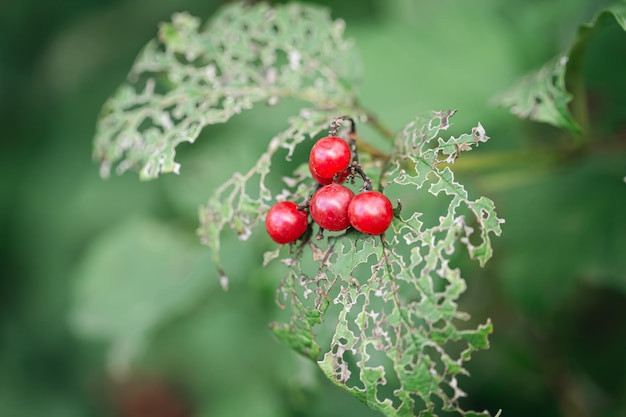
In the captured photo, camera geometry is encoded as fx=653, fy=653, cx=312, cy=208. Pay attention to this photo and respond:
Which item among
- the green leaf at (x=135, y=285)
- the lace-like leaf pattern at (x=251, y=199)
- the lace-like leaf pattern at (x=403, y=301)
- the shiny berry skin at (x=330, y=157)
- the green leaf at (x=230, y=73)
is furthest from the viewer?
the green leaf at (x=135, y=285)

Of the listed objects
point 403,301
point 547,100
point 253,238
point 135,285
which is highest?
point 547,100

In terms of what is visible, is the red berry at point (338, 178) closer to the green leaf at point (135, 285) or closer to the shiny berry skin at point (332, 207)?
the shiny berry skin at point (332, 207)

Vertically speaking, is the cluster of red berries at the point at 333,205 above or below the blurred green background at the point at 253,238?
below

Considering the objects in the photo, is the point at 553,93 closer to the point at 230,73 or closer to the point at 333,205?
the point at 333,205

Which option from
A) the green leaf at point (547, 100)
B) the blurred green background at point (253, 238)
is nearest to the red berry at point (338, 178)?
the green leaf at point (547, 100)

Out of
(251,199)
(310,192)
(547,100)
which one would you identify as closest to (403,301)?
(310,192)

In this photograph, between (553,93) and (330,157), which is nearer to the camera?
(330,157)

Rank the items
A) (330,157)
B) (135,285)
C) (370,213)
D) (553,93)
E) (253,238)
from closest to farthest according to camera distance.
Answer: (370,213)
(330,157)
(553,93)
(253,238)
(135,285)
